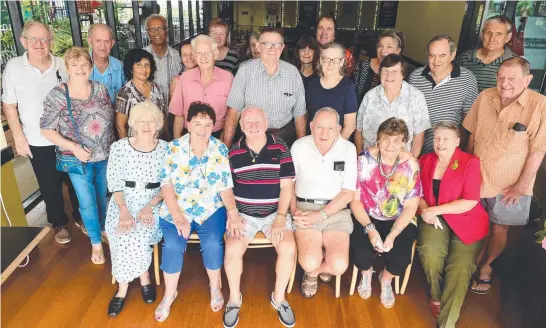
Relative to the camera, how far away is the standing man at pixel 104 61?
123 inches

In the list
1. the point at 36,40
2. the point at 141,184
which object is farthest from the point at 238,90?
the point at 36,40

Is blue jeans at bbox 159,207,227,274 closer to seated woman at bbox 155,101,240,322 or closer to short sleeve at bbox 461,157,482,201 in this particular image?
seated woman at bbox 155,101,240,322

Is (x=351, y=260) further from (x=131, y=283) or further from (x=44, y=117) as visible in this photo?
(x=44, y=117)

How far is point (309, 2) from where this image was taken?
11.9 m

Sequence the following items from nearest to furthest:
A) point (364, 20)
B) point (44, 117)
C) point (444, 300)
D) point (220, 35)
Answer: point (444, 300), point (44, 117), point (220, 35), point (364, 20)

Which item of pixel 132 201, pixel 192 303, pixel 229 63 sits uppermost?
pixel 229 63

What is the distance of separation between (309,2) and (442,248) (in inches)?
419

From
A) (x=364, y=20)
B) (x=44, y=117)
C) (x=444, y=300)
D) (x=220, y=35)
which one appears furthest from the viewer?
(x=364, y=20)

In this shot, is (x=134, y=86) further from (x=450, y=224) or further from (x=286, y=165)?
(x=450, y=224)

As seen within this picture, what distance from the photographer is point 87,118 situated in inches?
111

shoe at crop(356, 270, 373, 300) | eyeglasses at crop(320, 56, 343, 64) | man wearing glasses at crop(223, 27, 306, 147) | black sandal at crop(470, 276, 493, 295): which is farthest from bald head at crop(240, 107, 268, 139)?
black sandal at crop(470, 276, 493, 295)

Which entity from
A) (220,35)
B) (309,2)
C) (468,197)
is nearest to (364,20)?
(309,2)

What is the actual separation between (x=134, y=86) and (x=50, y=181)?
3.49ft

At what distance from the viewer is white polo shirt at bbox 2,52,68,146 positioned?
2.87m
